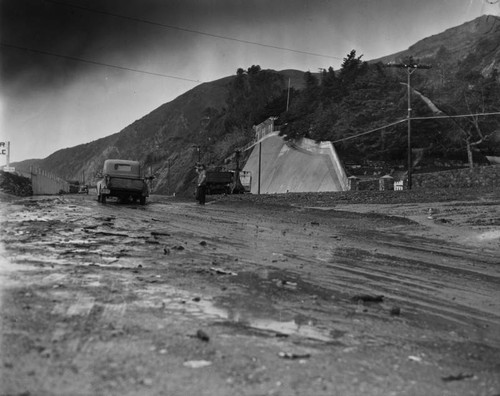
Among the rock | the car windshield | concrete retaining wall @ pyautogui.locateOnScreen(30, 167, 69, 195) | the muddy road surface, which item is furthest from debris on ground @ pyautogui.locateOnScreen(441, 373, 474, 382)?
concrete retaining wall @ pyautogui.locateOnScreen(30, 167, 69, 195)

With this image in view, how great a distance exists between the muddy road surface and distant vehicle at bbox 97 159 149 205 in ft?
56.4

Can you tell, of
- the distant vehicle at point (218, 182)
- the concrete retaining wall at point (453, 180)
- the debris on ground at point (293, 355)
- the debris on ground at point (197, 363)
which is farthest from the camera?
the distant vehicle at point (218, 182)

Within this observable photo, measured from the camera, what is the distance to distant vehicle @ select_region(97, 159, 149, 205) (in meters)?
26.6

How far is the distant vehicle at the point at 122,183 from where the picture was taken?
26.6 meters

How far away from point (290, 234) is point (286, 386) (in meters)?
10.0

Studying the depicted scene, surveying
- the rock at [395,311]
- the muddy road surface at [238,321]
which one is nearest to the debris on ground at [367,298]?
the muddy road surface at [238,321]

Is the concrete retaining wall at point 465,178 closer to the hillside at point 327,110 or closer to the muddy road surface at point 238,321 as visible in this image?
the hillside at point 327,110

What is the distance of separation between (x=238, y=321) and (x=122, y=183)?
77.0 ft

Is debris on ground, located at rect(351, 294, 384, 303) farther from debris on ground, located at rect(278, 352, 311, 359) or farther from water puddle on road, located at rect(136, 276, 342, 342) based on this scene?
debris on ground, located at rect(278, 352, 311, 359)

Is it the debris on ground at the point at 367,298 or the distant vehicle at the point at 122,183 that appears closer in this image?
the debris on ground at the point at 367,298

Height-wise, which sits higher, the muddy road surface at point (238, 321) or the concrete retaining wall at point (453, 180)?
the concrete retaining wall at point (453, 180)

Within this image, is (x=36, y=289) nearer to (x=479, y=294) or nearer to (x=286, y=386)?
(x=286, y=386)

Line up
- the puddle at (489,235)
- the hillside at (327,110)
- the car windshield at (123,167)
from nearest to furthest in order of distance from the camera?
the puddle at (489,235) → the car windshield at (123,167) → the hillside at (327,110)

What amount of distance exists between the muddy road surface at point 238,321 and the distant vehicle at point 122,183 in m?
17.2
